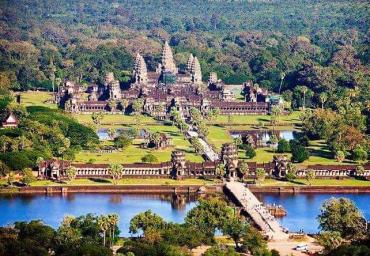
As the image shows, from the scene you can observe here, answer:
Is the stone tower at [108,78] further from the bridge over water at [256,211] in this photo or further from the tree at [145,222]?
the tree at [145,222]

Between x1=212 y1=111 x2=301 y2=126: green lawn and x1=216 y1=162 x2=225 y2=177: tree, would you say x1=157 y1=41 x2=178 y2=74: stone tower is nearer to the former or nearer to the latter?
x1=212 y1=111 x2=301 y2=126: green lawn

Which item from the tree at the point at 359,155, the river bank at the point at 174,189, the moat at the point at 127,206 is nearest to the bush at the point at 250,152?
the tree at the point at 359,155

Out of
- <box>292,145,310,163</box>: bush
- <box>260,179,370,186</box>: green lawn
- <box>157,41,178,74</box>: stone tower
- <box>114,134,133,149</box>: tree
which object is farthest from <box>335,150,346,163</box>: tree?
<box>157,41,178,74</box>: stone tower

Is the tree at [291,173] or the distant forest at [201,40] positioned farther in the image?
the distant forest at [201,40]

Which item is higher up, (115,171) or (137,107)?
(137,107)

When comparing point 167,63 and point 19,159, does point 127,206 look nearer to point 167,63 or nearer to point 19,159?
point 19,159

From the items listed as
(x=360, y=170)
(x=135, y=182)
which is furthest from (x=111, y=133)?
(x=360, y=170)

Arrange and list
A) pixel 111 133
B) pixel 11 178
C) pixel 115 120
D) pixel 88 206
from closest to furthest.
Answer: pixel 88 206
pixel 11 178
pixel 111 133
pixel 115 120
